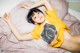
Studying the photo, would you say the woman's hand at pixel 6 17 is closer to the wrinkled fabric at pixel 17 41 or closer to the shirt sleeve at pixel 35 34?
the wrinkled fabric at pixel 17 41

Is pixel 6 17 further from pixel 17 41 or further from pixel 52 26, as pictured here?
pixel 52 26

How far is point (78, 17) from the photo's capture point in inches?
70.4

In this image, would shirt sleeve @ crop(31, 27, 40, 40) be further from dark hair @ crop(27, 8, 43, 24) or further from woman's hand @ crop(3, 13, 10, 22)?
woman's hand @ crop(3, 13, 10, 22)

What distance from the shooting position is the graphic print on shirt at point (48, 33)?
152 centimetres

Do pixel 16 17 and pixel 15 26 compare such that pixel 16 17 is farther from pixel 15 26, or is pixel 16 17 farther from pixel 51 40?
pixel 51 40

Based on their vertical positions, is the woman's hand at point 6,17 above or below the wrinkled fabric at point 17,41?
above

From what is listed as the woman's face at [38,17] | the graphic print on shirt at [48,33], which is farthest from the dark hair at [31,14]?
the graphic print on shirt at [48,33]

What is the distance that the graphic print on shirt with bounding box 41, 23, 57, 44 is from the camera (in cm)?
152


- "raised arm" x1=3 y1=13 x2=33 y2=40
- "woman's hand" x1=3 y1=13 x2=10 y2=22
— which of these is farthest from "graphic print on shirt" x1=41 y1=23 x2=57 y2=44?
"woman's hand" x1=3 y1=13 x2=10 y2=22

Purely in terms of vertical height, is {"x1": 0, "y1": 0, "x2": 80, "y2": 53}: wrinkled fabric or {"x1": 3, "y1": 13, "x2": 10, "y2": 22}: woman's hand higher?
{"x1": 3, "y1": 13, "x2": 10, "y2": 22}: woman's hand

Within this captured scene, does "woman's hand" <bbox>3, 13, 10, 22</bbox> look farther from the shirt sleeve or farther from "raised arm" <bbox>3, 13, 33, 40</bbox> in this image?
the shirt sleeve

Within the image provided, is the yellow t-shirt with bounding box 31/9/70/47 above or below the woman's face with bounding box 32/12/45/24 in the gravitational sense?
below

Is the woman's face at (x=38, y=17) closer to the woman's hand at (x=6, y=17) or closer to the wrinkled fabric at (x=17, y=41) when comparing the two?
the wrinkled fabric at (x=17, y=41)

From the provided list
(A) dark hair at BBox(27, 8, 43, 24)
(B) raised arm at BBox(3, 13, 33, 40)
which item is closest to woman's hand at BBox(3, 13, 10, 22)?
(B) raised arm at BBox(3, 13, 33, 40)
